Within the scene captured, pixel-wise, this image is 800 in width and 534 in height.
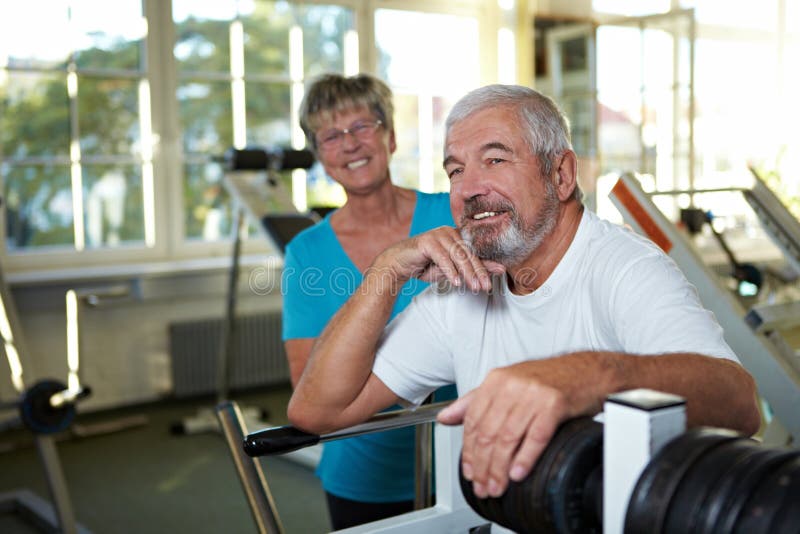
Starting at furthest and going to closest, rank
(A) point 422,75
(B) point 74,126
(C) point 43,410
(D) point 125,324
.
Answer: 1. (A) point 422,75
2. (D) point 125,324
3. (B) point 74,126
4. (C) point 43,410

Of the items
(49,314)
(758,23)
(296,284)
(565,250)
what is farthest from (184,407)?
(758,23)

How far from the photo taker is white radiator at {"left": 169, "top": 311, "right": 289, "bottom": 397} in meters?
4.57

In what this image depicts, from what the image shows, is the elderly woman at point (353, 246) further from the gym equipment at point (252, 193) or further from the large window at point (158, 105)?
the large window at point (158, 105)

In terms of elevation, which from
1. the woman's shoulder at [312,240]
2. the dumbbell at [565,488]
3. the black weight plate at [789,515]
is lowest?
the dumbbell at [565,488]

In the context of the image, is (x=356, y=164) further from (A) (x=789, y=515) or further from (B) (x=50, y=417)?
(B) (x=50, y=417)

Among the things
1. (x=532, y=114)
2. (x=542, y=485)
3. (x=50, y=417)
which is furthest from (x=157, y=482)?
(x=542, y=485)

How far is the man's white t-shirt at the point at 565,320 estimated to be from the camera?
1.01m

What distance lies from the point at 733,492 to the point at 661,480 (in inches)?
2.2

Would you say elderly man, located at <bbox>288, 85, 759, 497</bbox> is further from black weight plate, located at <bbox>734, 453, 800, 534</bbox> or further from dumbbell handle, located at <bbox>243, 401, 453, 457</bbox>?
black weight plate, located at <bbox>734, 453, 800, 534</bbox>

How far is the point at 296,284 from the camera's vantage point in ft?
5.48

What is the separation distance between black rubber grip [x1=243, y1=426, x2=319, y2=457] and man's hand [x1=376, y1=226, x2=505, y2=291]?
28 cm

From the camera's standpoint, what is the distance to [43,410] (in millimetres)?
2574

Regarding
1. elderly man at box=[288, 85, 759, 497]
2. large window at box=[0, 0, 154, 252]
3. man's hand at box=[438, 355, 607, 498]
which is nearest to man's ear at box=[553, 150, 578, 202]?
elderly man at box=[288, 85, 759, 497]

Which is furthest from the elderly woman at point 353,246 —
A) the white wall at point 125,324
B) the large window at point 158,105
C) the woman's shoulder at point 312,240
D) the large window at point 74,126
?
the large window at point 74,126
